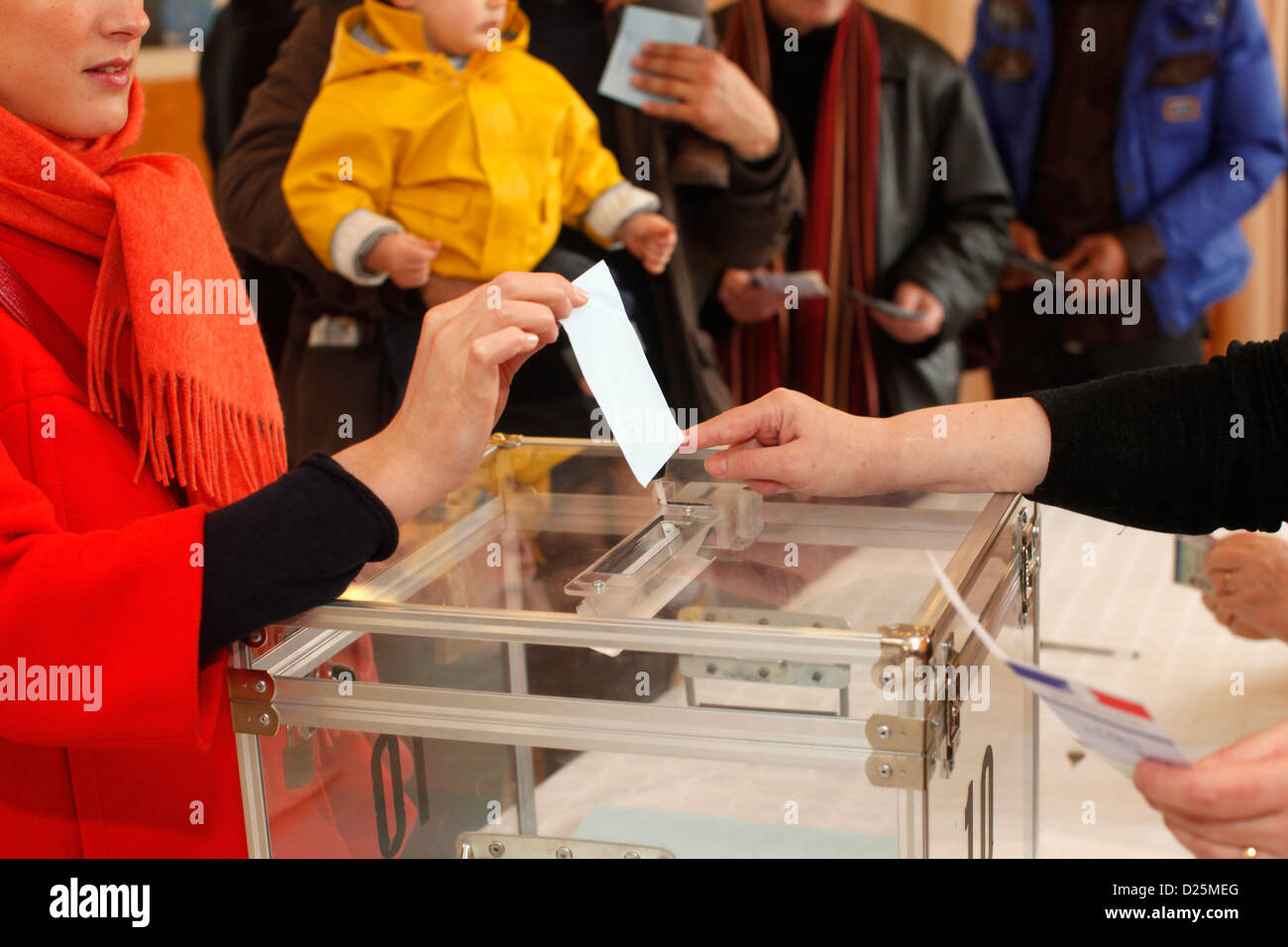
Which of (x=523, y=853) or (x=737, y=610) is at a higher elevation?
(x=737, y=610)

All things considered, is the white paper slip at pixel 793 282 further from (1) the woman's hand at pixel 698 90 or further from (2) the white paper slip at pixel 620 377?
(2) the white paper slip at pixel 620 377

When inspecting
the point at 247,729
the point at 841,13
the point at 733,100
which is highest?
the point at 841,13

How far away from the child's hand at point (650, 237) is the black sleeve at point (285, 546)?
2.93 ft

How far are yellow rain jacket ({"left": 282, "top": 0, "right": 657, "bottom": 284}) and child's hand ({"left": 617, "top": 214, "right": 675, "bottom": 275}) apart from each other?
0.11 meters

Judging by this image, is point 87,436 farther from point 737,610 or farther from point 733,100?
point 733,100

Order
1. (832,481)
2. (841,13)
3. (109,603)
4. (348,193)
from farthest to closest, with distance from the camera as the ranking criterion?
(841,13) < (348,193) < (832,481) < (109,603)

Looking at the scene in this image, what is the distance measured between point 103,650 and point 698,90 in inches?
48.4

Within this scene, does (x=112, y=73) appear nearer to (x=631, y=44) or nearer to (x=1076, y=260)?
(x=631, y=44)

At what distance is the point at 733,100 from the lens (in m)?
1.78

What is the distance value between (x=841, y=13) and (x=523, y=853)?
184 cm

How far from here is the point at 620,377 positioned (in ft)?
3.01

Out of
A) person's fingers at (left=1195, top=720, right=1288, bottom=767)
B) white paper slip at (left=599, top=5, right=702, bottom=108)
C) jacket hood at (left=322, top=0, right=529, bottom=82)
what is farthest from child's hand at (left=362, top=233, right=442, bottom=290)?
person's fingers at (left=1195, top=720, right=1288, bottom=767)

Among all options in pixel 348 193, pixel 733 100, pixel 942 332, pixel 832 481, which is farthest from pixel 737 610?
pixel 942 332

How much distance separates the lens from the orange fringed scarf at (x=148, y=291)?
0.93 metres
